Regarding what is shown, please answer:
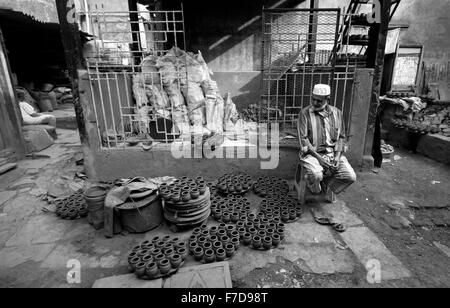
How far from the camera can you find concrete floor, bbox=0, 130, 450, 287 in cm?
311

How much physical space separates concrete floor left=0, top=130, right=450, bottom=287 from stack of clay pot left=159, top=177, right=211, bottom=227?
0.26 m

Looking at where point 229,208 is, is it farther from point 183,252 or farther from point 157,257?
point 157,257

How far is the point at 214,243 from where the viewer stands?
11.5 feet

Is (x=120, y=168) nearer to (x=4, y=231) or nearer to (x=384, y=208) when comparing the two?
(x=4, y=231)

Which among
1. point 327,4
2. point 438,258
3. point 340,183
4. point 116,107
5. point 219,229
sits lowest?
point 438,258

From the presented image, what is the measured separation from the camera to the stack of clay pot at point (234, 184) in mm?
4891

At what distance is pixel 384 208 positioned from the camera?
183 inches

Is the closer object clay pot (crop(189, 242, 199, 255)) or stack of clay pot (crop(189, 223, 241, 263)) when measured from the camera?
stack of clay pot (crop(189, 223, 241, 263))

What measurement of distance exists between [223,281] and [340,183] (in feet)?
9.05

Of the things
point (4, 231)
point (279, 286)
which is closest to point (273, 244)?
point (279, 286)

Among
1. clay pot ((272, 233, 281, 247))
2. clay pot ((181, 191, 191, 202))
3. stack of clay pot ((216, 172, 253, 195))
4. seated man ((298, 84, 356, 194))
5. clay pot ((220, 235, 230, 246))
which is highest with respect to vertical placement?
seated man ((298, 84, 356, 194))

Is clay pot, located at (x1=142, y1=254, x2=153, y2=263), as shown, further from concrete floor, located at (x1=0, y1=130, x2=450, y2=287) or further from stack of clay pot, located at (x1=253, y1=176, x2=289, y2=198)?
stack of clay pot, located at (x1=253, y1=176, x2=289, y2=198)

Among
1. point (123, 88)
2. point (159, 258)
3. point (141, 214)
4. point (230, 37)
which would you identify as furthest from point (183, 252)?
point (230, 37)

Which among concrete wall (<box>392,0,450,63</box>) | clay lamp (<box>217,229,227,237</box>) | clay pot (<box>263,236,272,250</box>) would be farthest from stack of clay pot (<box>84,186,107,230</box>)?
concrete wall (<box>392,0,450,63</box>)
